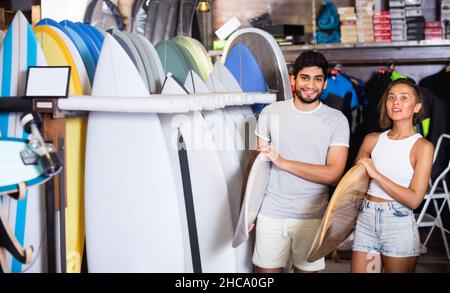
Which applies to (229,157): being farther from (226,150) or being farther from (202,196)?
(202,196)

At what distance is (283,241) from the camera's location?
203 centimetres

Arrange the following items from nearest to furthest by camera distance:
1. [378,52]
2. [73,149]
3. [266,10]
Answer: [73,149], [378,52], [266,10]

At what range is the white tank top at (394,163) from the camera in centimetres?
191

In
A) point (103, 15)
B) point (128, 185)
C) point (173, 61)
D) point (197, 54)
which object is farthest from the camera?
point (197, 54)

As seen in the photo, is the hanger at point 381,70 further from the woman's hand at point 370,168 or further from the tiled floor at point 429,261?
the woman's hand at point 370,168

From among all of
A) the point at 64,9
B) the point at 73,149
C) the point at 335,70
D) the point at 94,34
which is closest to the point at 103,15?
the point at 64,9

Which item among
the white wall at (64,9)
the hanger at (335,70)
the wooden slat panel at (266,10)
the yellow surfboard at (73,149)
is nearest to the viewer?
the yellow surfboard at (73,149)

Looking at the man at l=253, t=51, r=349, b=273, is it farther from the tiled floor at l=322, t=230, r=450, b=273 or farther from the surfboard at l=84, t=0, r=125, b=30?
the tiled floor at l=322, t=230, r=450, b=273

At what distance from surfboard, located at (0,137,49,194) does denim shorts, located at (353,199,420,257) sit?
1.09 metres

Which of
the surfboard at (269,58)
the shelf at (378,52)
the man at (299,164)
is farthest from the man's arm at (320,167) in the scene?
the shelf at (378,52)

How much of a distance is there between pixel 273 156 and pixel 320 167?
177 millimetres

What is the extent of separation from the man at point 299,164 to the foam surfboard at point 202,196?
16cm

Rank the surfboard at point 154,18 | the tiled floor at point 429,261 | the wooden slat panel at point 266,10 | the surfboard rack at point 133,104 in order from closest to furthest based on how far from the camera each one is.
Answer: the surfboard rack at point 133,104 → the surfboard at point 154,18 → the tiled floor at point 429,261 → the wooden slat panel at point 266,10

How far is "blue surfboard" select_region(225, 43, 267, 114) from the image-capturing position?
8.14ft
